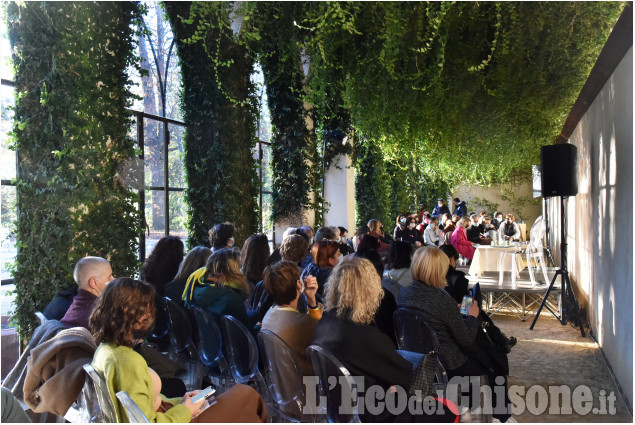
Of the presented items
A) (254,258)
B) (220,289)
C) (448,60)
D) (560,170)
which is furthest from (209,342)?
(560,170)

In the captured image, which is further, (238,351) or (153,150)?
(153,150)

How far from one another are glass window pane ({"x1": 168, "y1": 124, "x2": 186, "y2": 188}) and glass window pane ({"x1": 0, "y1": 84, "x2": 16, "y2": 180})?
2.54 meters

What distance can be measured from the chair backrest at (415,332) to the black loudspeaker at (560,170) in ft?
12.5

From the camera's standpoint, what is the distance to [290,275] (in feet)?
9.98

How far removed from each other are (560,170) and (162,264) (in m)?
4.46

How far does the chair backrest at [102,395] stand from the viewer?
2.09 m

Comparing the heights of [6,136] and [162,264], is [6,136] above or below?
above

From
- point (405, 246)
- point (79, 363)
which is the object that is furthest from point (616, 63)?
point (79, 363)

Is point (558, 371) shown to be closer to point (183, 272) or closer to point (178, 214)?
point (183, 272)

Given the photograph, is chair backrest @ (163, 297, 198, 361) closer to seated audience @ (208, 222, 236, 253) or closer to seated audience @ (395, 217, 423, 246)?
seated audience @ (208, 222, 236, 253)

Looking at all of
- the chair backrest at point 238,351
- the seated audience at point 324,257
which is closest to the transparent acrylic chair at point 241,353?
the chair backrest at point 238,351

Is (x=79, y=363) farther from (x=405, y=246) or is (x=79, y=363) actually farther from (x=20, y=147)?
(x=405, y=246)

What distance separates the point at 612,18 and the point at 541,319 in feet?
13.3

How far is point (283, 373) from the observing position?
278 centimetres
